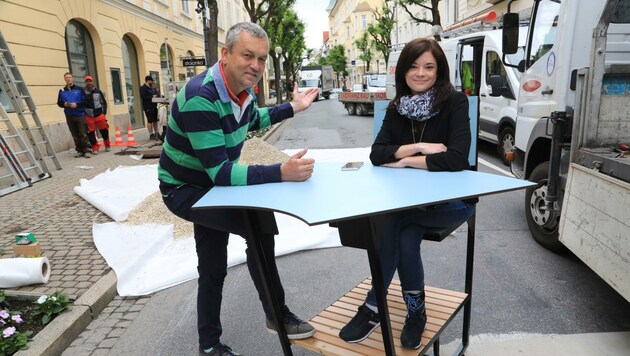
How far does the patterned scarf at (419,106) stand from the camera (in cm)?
253

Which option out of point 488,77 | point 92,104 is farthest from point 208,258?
point 92,104

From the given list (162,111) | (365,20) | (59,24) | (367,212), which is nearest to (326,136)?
(162,111)

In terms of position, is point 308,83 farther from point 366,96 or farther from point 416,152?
point 416,152

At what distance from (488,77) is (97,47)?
12118mm

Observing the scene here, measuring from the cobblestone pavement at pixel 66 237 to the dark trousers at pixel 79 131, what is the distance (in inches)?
82.4

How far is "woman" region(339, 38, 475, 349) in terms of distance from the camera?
7.43ft

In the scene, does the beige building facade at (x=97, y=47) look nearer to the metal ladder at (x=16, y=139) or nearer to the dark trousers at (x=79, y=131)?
the dark trousers at (x=79, y=131)

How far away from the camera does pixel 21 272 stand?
367 cm

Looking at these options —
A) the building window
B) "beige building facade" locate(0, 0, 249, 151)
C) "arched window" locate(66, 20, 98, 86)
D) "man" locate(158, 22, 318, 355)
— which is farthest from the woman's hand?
the building window

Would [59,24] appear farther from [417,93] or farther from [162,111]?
Answer: [417,93]

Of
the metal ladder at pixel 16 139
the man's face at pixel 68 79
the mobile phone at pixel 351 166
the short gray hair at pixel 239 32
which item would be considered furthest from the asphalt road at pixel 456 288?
the man's face at pixel 68 79

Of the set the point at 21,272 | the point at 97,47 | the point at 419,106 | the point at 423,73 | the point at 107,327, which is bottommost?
the point at 107,327

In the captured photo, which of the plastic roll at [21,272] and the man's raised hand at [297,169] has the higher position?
the man's raised hand at [297,169]

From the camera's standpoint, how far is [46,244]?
4.79 metres
